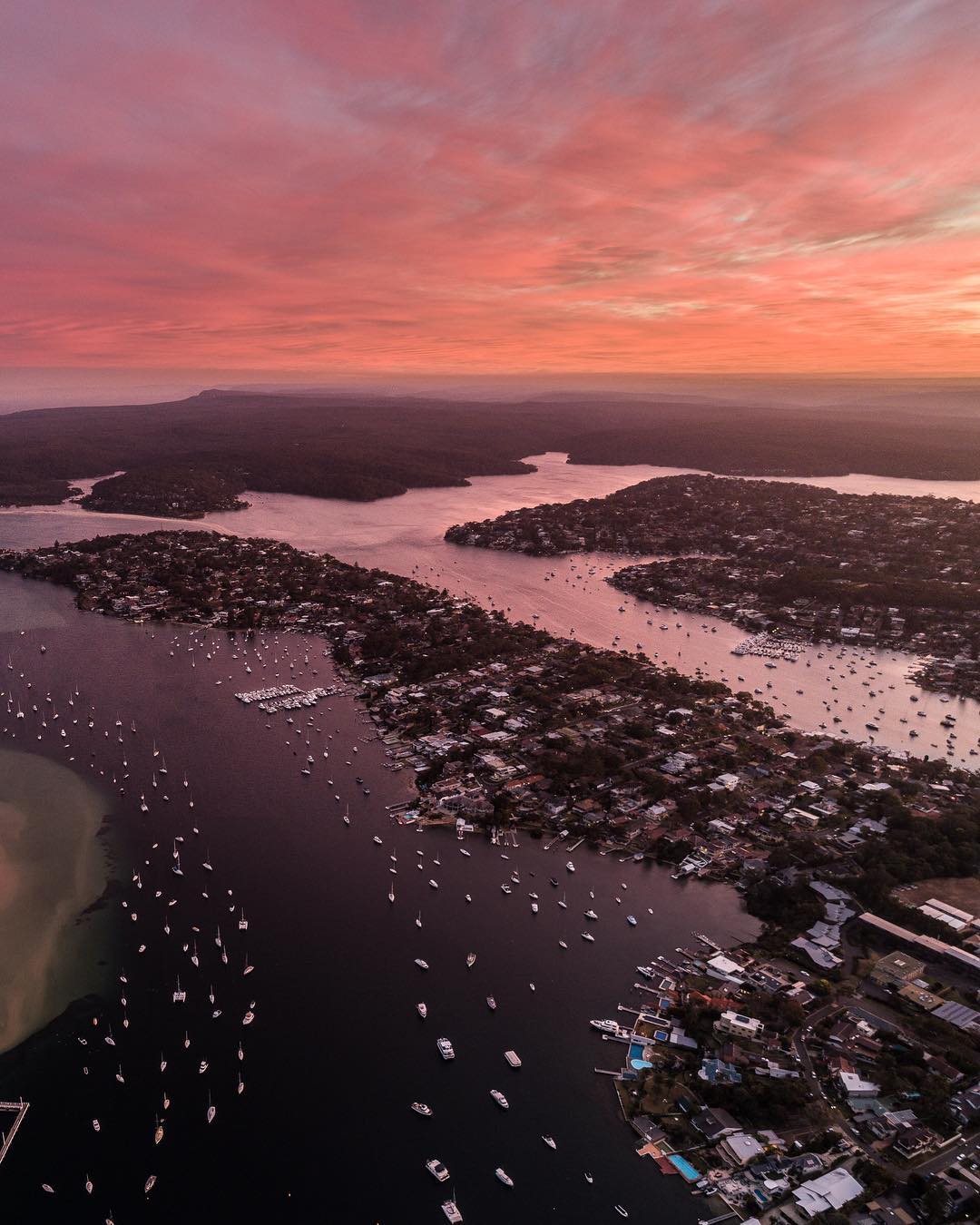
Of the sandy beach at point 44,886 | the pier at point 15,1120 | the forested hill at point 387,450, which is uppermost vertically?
the forested hill at point 387,450

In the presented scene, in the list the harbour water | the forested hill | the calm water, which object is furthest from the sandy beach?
the forested hill

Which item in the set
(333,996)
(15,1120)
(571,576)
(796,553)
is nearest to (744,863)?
(333,996)

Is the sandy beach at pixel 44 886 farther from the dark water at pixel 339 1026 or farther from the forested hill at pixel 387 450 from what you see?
the forested hill at pixel 387 450

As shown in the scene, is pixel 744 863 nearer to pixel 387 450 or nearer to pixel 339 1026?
pixel 339 1026

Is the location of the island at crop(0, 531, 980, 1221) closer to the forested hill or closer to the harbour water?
the harbour water

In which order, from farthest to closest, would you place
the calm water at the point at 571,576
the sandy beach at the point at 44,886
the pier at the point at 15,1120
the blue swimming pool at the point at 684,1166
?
the calm water at the point at 571,576 < the sandy beach at the point at 44,886 < the pier at the point at 15,1120 < the blue swimming pool at the point at 684,1166

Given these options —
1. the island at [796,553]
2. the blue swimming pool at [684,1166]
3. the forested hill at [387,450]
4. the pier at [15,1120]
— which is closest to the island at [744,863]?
the blue swimming pool at [684,1166]

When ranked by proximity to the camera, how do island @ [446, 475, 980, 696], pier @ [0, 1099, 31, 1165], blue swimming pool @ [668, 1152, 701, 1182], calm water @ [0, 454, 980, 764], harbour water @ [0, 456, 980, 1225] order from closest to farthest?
blue swimming pool @ [668, 1152, 701, 1182] < harbour water @ [0, 456, 980, 1225] < pier @ [0, 1099, 31, 1165] < calm water @ [0, 454, 980, 764] < island @ [446, 475, 980, 696]
